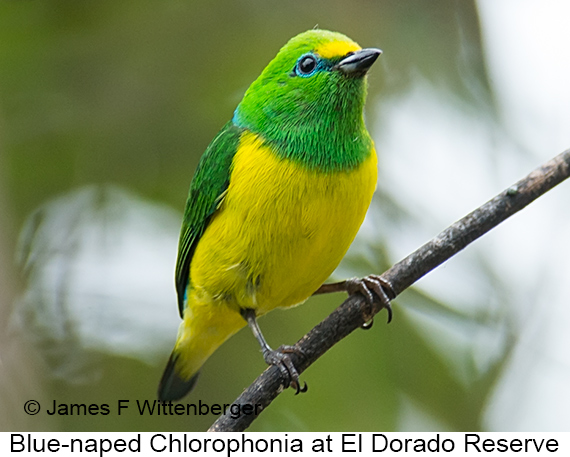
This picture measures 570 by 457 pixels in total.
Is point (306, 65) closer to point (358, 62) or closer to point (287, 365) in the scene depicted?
point (358, 62)

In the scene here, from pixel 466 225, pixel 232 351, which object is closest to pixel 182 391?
pixel 232 351

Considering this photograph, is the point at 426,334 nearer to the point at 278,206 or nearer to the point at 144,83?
the point at 278,206

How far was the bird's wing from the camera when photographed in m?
3.77

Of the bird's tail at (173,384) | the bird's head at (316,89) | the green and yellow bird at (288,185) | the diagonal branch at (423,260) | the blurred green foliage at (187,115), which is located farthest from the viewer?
the blurred green foliage at (187,115)

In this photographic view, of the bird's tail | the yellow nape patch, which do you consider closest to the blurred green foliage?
the bird's tail

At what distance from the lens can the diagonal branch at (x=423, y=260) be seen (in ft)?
9.54

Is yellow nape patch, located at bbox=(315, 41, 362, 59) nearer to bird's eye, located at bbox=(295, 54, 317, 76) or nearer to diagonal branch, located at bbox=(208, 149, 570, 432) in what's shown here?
bird's eye, located at bbox=(295, 54, 317, 76)

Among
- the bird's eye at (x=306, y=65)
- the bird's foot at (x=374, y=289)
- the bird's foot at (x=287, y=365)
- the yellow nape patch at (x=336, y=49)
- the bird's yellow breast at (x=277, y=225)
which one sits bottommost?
the bird's foot at (x=287, y=365)

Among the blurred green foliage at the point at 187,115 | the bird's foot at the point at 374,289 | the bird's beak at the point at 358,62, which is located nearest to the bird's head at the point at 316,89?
the bird's beak at the point at 358,62

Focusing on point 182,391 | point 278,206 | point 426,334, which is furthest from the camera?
point 426,334

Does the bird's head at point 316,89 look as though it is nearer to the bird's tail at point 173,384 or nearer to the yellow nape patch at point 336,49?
the yellow nape patch at point 336,49

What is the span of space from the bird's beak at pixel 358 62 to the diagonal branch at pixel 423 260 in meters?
0.92

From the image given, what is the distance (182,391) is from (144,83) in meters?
2.26
